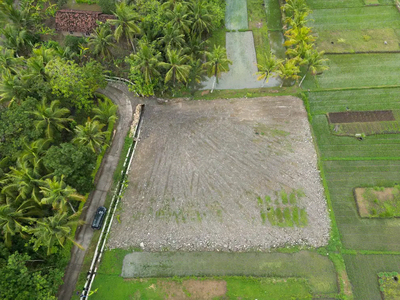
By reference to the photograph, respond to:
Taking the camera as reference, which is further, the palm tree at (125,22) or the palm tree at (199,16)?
the palm tree at (199,16)

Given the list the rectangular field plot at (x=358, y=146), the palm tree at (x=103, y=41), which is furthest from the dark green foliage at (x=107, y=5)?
the rectangular field plot at (x=358, y=146)

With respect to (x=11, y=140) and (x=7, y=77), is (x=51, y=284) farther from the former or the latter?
(x=7, y=77)

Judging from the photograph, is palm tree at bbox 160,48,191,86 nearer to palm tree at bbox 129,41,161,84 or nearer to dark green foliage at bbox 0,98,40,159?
palm tree at bbox 129,41,161,84

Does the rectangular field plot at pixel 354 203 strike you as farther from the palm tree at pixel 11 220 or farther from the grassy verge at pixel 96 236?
the palm tree at pixel 11 220

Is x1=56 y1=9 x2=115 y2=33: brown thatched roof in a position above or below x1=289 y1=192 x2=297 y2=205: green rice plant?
above

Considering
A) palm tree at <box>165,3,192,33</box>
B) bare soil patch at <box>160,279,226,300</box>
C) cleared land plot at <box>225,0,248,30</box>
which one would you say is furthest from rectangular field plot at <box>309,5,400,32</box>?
bare soil patch at <box>160,279,226,300</box>
